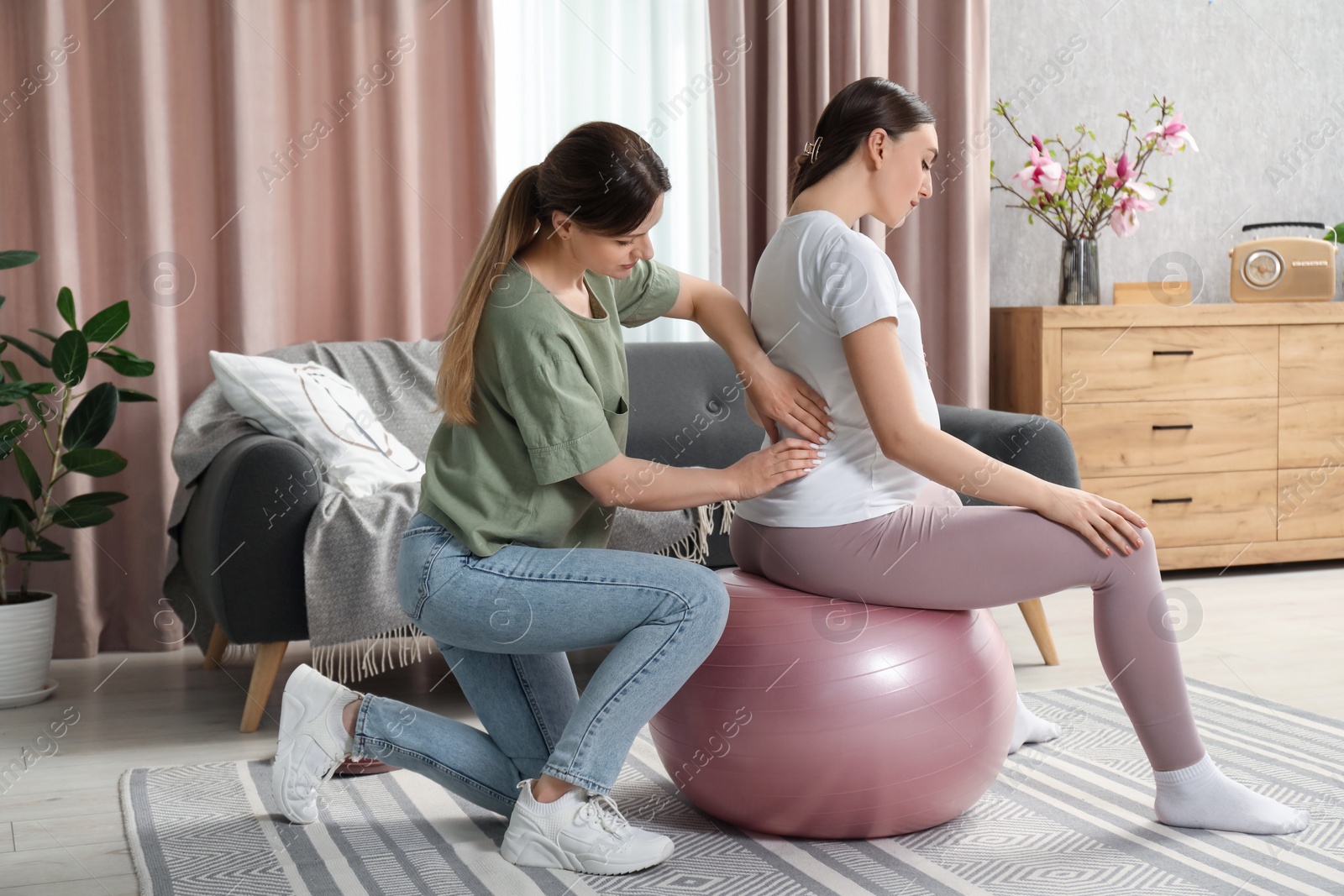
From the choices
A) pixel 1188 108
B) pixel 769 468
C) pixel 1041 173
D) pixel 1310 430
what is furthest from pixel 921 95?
pixel 769 468

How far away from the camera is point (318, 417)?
234 cm

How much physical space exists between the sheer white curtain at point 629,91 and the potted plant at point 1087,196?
3.01ft

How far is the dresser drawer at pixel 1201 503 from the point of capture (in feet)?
10.7

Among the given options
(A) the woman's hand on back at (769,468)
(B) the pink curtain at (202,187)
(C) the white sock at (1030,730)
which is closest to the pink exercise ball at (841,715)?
(A) the woman's hand on back at (769,468)

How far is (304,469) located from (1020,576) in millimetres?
1230

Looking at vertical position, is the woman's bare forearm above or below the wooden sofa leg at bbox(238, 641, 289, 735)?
above

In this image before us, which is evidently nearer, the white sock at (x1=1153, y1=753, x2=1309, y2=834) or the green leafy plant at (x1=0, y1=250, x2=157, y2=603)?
the white sock at (x1=1153, y1=753, x2=1309, y2=834)

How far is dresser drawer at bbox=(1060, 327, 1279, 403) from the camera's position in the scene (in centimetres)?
323

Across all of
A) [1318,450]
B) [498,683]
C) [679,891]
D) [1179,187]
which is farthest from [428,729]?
[1179,187]

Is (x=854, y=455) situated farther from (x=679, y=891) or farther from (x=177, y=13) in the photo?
(x=177, y=13)

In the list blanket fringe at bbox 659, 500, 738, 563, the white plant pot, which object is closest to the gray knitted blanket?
blanket fringe at bbox 659, 500, 738, 563

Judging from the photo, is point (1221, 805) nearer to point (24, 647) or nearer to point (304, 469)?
point (304, 469)

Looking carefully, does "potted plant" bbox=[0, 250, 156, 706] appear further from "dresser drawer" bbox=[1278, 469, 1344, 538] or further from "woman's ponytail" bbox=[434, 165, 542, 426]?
"dresser drawer" bbox=[1278, 469, 1344, 538]

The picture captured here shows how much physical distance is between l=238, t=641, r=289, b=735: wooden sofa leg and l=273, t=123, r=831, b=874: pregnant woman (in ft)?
2.42
